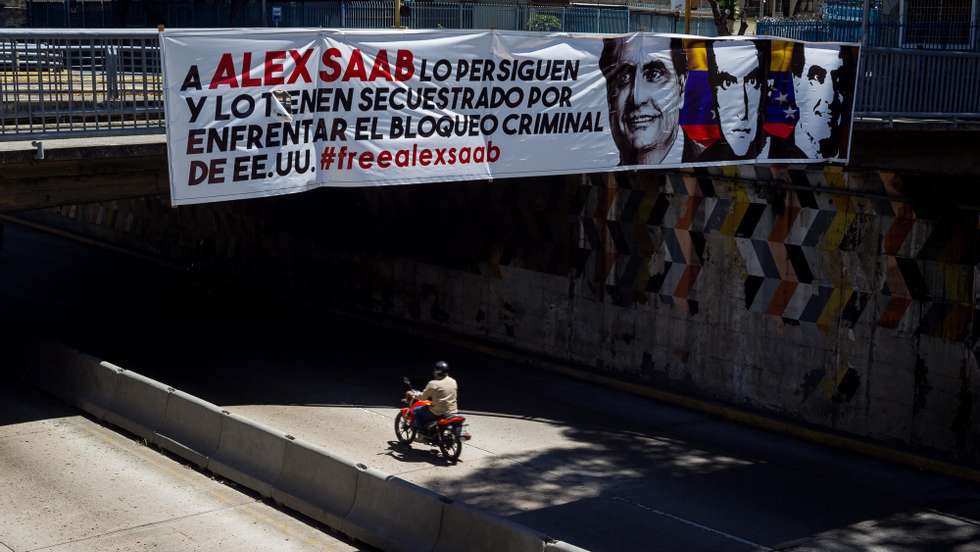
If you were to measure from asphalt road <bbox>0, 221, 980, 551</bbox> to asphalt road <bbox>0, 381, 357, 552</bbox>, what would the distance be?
8.82ft

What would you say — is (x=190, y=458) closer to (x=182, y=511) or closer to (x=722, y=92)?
(x=182, y=511)

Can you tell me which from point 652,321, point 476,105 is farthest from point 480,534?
point 652,321

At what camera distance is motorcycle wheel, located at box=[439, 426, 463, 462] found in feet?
58.8

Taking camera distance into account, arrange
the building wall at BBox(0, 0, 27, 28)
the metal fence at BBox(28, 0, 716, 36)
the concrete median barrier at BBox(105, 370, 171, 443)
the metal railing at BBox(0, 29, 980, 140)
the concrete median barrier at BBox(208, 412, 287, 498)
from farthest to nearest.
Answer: the building wall at BBox(0, 0, 27, 28) < the metal fence at BBox(28, 0, 716, 36) < the concrete median barrier at BBox(105, 370, 171, 443) < the concrete median barrier at BBox(208, 412, 287, 498) < the metal railing at BBox(0, 29, 980, 140)

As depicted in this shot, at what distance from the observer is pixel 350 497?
14.6 meters

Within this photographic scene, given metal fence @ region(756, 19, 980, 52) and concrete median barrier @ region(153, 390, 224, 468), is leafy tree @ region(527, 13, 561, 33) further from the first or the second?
concrete median barrier @ region(153, 390, 224, 468)

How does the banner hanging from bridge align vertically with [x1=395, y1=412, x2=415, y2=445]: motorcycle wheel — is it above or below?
above

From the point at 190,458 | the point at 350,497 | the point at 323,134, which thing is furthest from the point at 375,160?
the point at 190,458

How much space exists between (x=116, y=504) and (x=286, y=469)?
2201 mm

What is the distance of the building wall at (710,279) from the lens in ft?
61.1

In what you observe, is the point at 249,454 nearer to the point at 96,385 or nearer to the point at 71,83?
the point at 96,385

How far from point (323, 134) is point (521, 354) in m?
11.2

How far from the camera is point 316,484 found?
595 inches

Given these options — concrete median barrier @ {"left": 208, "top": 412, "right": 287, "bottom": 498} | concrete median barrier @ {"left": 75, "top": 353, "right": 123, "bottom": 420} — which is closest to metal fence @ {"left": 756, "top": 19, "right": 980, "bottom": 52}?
concrete median barrier @ {"left": 208, "top": 412, "right": 287, "bottom": 498}
